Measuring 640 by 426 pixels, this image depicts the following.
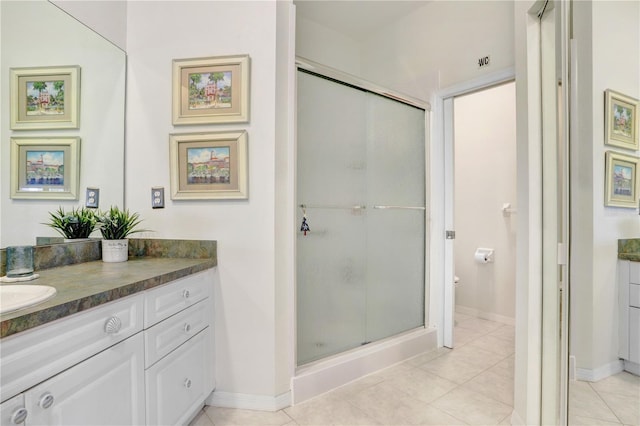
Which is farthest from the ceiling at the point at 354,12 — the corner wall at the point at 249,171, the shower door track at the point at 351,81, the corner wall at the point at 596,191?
the corner wall at the point at 596,191

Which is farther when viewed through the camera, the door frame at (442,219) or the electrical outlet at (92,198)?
the door frame at (442,219)

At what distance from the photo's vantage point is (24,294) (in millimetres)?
1019

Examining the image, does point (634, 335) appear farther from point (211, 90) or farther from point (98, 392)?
point (211, 90)

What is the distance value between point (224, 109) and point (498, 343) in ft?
9.43

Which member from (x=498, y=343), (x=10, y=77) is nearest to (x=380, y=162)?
(x=498, y=343)

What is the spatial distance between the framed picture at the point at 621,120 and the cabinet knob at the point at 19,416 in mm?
1722

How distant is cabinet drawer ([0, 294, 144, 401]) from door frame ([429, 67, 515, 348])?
2217 millimetres

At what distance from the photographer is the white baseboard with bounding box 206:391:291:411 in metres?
1.72

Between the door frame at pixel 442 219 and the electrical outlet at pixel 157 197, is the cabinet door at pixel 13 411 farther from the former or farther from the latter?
the door frame at pixel 442 219

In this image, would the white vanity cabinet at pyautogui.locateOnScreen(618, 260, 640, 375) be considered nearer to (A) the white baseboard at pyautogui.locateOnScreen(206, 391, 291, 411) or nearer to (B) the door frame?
(A) the white baseboard at pyautogui.locateOnScreen(206, 391, 291, 411)

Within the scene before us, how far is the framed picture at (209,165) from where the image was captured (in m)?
1.74

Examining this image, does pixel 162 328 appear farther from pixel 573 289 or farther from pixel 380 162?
pixel 380 162

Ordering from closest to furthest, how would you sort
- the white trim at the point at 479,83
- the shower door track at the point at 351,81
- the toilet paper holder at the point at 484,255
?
the shower door track at the point at 351,81, the white trim at the point at 479,83, the toilet paper holder at the point at 484,255

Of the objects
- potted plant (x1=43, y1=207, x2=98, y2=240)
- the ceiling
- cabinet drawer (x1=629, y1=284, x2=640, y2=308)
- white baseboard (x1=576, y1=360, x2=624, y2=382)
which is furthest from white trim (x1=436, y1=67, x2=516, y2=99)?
potted plant (x1=43, y1=207, x2=98, y2=240)
